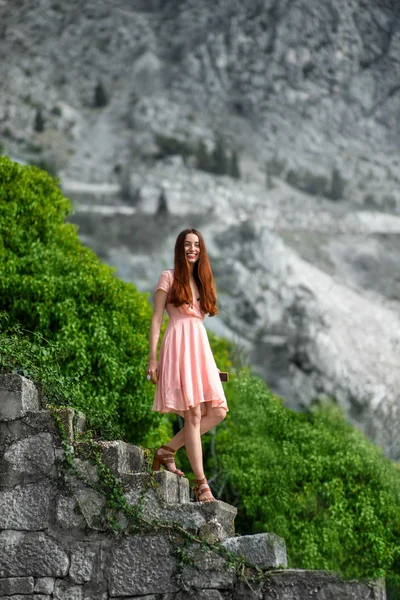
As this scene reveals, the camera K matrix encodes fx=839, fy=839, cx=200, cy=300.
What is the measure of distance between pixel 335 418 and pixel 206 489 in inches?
413

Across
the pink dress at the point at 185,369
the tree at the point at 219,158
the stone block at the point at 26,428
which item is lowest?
the stone block at the point at 26,428

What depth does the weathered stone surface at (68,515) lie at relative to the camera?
202 inches

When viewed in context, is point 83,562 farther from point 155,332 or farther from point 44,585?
point 155,332

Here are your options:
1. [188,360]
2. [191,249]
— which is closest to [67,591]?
[188,360]

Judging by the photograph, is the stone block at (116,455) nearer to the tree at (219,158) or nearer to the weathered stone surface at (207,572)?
the weathered stone surface at (207,572)

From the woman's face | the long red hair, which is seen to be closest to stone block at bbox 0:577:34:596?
the long red hair

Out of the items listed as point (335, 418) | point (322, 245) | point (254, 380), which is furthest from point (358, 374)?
point (254, 380)

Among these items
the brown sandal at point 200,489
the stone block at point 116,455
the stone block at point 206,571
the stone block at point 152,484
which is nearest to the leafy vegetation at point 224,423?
the stone block at point 116,455

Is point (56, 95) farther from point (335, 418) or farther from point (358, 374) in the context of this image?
point (335, 418)

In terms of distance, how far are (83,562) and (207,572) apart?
30.0 inches

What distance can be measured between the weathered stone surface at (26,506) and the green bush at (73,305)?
3918 millimetres

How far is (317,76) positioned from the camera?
1129 inches

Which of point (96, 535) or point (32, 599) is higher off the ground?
point (96, 535)

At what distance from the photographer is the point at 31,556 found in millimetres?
5105
